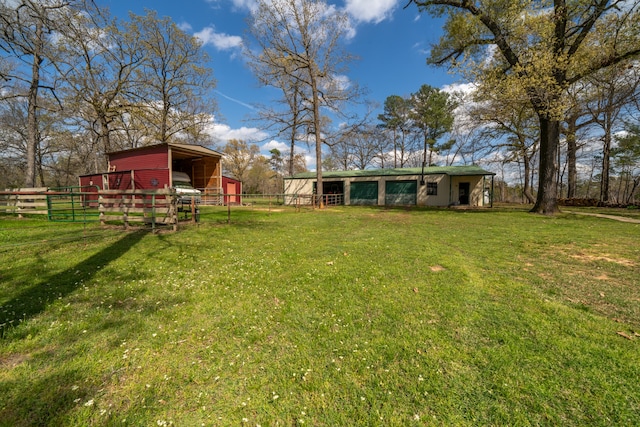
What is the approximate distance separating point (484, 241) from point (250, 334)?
701 cm

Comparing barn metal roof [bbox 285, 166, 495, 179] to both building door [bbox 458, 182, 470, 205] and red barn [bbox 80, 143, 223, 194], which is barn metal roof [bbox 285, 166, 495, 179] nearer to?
building door [bbox 458, 182, 470, 205]

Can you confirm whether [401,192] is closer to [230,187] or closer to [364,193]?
[364,193]

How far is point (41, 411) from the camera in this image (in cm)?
186

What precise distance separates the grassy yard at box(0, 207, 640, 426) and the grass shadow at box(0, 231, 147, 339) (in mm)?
31

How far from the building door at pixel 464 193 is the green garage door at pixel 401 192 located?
12.7 ft

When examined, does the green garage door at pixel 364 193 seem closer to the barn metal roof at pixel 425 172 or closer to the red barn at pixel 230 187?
the barn metal roof at pixel 425 172

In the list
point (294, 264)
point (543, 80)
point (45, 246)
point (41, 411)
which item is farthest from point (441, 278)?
point (543, 80)

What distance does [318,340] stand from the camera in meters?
2.77

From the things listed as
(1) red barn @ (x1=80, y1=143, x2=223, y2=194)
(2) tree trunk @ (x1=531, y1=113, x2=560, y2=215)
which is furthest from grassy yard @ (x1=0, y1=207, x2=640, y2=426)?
(2) tree trunk @ (x1=531, y1=113, x2=560, y2=215)

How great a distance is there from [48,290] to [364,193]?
23.1m

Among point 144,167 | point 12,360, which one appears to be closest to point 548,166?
point 12,360

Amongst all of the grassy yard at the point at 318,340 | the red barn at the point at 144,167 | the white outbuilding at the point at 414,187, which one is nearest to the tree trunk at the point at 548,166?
the white outbuilding at the point at 414,187

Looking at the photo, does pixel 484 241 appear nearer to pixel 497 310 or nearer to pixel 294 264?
pixel 497 310

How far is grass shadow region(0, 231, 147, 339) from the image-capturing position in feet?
10.3
